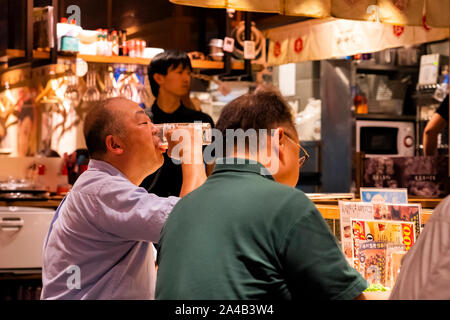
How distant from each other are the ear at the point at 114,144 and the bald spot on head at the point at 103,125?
1cm

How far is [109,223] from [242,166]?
0.59 metres

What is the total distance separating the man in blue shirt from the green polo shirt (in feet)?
1.45

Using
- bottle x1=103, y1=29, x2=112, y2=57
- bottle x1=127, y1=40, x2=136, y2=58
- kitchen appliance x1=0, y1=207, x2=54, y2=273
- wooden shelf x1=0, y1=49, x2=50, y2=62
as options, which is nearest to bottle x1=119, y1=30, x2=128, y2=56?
bottle x1=127, y1=40, x2=136, y2=58

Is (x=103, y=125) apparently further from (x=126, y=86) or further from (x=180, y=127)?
(x=126, y=86)

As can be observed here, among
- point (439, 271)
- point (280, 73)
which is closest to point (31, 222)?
point (439, 271)

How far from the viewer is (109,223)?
6.77 feet

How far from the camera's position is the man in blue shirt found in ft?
6.76

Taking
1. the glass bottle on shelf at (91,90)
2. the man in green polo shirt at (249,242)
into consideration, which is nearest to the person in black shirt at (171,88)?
the man in green polo shirt at (249,242)

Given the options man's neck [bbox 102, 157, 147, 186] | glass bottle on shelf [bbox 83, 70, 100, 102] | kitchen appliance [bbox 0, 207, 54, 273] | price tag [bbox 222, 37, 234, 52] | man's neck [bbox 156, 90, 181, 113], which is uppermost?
price tag [bbox 222, 37, 234, 52]

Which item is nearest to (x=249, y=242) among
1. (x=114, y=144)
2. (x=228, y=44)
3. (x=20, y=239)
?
(x=114, y=144)

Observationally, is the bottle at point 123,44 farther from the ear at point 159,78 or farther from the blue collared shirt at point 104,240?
the blue collared shirt at point 104,240

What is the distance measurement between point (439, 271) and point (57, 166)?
16.5 ft

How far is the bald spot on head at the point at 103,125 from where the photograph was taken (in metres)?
2.28
